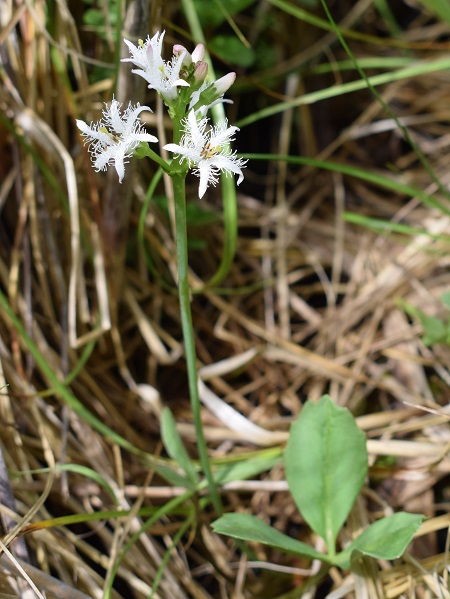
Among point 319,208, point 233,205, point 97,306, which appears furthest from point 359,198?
point 97,306

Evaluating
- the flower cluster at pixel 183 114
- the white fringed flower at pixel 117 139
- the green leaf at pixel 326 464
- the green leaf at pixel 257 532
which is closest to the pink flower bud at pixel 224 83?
the flower cluster at pixel 183 114

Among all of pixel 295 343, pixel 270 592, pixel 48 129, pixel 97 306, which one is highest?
pixel 48 129

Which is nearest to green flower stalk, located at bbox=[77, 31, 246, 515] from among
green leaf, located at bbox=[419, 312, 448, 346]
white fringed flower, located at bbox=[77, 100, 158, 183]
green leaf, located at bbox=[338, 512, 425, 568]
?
white fringed flower, located at bbox=[77, 100, 158, 183]

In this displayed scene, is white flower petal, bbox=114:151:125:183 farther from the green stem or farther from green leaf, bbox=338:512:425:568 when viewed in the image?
green leaf, bbox=338:512:425:568

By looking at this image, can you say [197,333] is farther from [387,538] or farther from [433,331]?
[387,538]

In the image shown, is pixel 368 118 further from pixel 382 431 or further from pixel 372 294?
pixel 382 431
